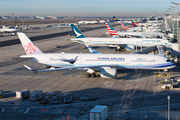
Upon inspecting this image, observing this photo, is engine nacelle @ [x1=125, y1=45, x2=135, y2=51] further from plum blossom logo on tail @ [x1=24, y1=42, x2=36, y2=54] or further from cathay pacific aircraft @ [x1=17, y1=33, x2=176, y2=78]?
plum blossom logo on tail @ [x1=24, y1=42, x2=36, y2=54]

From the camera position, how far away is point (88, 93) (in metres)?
32.8

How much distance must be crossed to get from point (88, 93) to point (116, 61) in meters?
11.4

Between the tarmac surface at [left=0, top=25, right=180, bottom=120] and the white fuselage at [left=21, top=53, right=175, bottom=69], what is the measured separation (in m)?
2.31

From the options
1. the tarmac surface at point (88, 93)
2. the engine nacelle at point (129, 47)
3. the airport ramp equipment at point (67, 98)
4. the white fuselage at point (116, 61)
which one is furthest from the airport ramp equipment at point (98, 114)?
the engine nacelle at point (129, 47)

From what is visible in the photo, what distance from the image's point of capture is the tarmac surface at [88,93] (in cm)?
2514

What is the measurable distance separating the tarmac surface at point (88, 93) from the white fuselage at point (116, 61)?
7.58 feet

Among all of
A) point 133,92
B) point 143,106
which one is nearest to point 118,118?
point 143,106

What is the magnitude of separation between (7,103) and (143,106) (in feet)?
→ 58.3

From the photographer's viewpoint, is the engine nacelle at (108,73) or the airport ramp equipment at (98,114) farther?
the engine nacelle at (108,73)

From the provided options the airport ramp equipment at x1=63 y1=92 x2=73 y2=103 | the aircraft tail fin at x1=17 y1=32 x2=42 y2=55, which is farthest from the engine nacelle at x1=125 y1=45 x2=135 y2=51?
the airport ramp equipment at x1=63 y1=92 x2=73 y2=103

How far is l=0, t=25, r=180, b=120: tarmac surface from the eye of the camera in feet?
82.5

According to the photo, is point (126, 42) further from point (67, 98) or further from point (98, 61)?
point (67, 98)

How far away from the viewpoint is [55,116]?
80.7 feet

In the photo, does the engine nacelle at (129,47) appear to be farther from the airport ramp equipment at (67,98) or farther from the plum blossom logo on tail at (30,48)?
the airport ramp equipment at (67,98)
